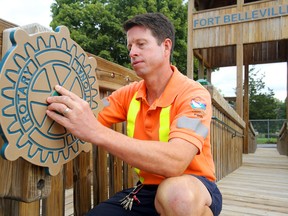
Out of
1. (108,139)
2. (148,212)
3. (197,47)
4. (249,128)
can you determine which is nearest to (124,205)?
(148,212)

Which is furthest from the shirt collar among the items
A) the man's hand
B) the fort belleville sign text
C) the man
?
the fort belleville sign text

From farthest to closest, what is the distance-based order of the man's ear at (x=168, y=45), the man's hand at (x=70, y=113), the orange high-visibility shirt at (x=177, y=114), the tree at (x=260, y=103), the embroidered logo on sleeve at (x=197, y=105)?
1. the tree at (x=260, y=103)
2. the man's ear at (x=168, y=45)
3. the embroidered logo on sleeve at (x=197, y=105)
4. the orange high-visibility shirt at (x=177, y=114)
5. the man's hand at (x=70, y=113)

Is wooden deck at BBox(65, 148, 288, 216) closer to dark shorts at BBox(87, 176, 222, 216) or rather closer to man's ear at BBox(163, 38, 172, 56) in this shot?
dark shorts at BBox(87, 176, 222, 216)

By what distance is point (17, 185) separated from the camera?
1.16 metres

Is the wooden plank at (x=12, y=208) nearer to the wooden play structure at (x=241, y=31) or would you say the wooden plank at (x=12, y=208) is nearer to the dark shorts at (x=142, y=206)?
the dark shorts at (x=142, y=206)

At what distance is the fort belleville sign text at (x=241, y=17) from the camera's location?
9.20 m

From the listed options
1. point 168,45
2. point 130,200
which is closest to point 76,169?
point 130,200

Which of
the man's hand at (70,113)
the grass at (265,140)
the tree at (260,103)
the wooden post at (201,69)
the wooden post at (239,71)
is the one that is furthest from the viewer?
the tree at (260,103)

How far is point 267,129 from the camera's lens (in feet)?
65.7

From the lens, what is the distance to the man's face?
66.6 inches

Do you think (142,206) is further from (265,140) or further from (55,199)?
(265,140)

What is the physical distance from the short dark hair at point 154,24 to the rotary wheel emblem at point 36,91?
46 cm

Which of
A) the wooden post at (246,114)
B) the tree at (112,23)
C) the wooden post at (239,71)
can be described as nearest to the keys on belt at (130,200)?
the wooden post at (239,71)

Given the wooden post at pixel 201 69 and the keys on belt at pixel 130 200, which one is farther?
the wooden post at pixel 201 69
